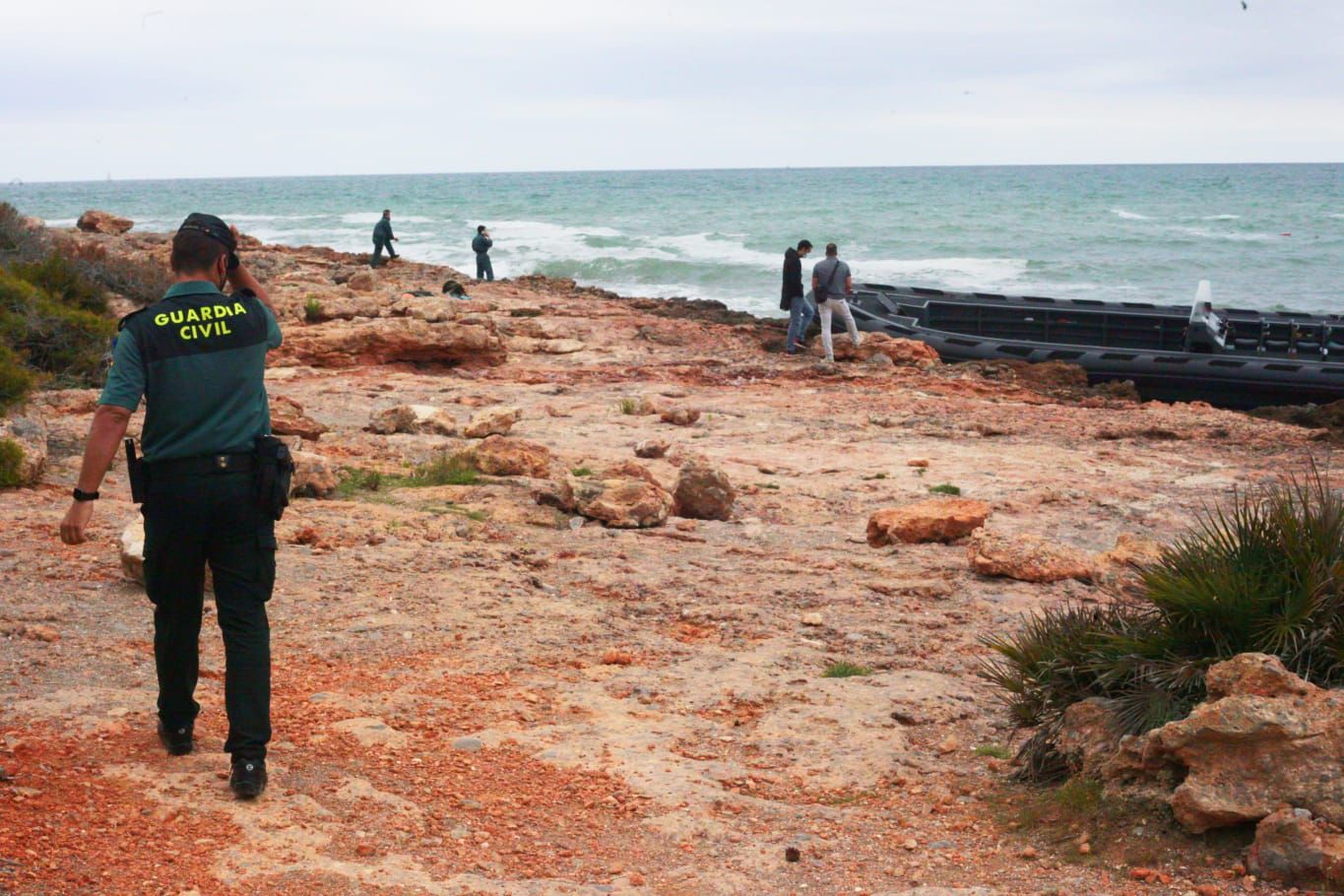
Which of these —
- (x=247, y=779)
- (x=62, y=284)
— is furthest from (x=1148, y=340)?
(x=247, y=779)

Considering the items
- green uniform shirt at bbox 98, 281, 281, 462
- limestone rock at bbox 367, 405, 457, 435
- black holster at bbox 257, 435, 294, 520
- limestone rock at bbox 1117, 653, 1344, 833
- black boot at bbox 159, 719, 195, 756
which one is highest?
green uniform shirt at bbox 98, 281, 281, 462

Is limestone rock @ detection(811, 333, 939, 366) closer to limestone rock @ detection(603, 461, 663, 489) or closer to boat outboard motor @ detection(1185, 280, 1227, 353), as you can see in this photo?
boat outboard motor @ detection(1185, 280, 1227, 353)

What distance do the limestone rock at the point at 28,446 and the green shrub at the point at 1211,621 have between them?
5824mm

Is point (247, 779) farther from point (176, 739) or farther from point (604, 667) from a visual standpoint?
point (604, 667)

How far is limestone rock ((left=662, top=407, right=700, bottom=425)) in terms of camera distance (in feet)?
42.0

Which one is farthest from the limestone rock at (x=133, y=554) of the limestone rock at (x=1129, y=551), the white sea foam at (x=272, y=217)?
the white sea foam at (x=272, y=217)

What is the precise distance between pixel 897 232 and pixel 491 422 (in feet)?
153

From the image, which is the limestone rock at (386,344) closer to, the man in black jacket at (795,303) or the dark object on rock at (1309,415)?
the man in black jacket at (795,303)

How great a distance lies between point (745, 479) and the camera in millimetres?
10148

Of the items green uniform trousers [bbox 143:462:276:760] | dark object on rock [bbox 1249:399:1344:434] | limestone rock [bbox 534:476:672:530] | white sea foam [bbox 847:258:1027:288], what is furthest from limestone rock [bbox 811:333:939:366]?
white sea foam [bbox 847:258:1027:288]

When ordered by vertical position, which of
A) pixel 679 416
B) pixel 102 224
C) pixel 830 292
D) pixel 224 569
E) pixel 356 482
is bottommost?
pixel 679 416

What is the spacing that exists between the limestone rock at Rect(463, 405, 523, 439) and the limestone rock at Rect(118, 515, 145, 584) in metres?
4.74

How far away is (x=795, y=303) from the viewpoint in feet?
58.7

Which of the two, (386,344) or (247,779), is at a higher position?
(386,344)
